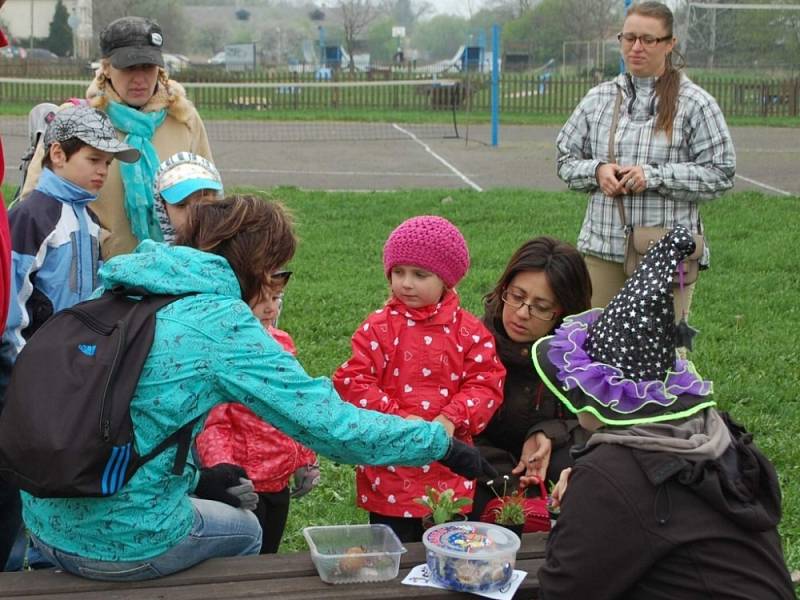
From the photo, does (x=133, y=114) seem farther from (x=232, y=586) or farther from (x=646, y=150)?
(x=232, y=586)

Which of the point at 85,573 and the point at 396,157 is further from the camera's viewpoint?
the point at 396,157

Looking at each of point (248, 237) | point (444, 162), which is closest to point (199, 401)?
point (248, 237)

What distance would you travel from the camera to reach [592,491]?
2816mm

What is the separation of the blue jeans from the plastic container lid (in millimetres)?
548

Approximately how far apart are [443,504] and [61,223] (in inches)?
70.0

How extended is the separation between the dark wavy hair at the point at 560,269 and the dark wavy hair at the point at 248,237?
1319 mm

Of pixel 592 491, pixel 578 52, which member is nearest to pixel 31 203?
pixel 592 491

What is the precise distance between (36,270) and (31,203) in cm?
26

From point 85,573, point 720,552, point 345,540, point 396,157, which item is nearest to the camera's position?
point 720,552

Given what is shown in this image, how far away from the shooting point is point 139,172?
507cm

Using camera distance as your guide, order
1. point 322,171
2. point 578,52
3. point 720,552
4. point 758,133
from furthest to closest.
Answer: point 578,52 → point 758,133 → point 322,171 → point 720,552

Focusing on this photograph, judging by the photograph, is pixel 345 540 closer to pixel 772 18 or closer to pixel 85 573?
pixel 85 573

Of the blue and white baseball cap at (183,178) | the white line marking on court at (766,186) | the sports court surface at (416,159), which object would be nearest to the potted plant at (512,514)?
the blue and white baseball cap at (183,178)

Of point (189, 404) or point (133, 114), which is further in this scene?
point (133, 114)
